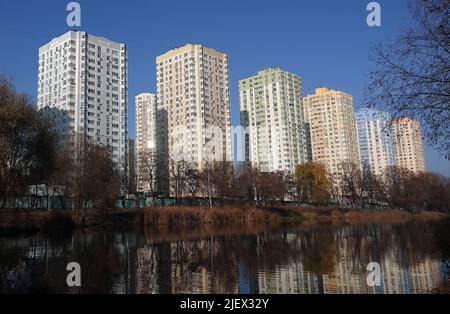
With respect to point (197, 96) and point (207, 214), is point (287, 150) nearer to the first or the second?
point (197, 96)

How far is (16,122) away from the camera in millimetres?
38969

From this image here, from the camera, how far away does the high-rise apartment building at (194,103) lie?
472 ft

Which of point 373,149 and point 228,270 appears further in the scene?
point 373,149

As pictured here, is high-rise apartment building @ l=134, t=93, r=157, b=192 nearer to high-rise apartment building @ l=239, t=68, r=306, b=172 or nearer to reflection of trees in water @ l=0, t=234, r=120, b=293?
high-rise apartment building @ l=239, t=68, r=306, b=172

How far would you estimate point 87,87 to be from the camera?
429ft

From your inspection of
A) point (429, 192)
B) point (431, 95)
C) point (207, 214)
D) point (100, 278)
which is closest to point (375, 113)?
point (431, 95)

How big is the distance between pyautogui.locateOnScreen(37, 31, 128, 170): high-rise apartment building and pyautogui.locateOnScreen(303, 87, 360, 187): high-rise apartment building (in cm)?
8327

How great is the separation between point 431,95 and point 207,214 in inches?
2183

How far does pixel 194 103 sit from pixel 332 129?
6208 centimetres

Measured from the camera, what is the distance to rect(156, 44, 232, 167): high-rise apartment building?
144 m

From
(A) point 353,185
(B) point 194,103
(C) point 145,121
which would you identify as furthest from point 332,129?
(C) point 145,121

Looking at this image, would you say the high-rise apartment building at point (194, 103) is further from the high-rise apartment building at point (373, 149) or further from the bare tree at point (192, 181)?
the high-rise apartment building at point (373, 149)

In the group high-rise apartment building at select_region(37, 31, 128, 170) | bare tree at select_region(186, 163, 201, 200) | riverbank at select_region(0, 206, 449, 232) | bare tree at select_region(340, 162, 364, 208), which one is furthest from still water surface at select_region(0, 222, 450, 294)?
high-rise apartment building at select_region(37, 31, 128, 170)

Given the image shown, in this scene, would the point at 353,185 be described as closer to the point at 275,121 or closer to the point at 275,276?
the point at 275,121
